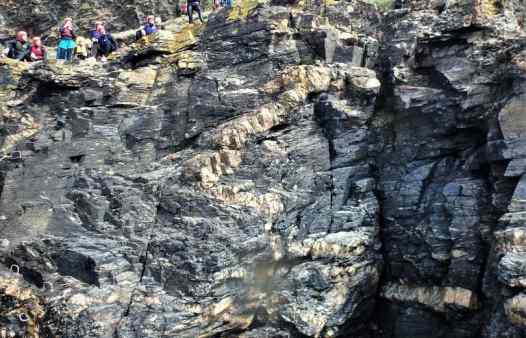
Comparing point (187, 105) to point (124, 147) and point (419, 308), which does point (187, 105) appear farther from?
point (419, 308)

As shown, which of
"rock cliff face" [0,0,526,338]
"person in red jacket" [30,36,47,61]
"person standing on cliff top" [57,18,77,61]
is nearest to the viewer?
"rock cliff face" [0,0,526,338]

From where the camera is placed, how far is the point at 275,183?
20406 mm

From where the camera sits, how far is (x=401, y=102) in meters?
21.0

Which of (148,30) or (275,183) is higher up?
(148,30)

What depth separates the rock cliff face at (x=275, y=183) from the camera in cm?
1853

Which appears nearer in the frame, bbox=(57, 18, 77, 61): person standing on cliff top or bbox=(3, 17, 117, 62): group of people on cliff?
bbox=(3, 17, 117, 62): group of people on cliff

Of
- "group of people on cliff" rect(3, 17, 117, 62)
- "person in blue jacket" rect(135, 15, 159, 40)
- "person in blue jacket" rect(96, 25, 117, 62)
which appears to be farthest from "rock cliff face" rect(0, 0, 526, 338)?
"person in blue jacket" rect(135, 15, 159, 40)

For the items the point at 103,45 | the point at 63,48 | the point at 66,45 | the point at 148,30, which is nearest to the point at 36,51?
the point at 63,48

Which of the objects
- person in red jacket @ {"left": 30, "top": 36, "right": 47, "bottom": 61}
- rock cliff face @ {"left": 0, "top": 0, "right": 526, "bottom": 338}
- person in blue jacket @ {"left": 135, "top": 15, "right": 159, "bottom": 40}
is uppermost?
person in blue jacket @ {"left": 135, "top": 15, "right": 159, "bottom": 40}

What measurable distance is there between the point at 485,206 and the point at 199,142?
1074cm

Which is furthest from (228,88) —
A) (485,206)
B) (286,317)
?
(485,206)

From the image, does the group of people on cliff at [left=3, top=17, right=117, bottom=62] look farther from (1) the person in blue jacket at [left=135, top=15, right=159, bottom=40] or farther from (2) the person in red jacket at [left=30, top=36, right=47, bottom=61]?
(1) the person in blue jacket at [left=135, top=15, right=159, bottom=40]

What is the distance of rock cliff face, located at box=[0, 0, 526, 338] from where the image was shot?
60.8 feet

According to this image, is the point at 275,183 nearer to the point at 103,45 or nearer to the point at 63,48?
the point at 103,45
